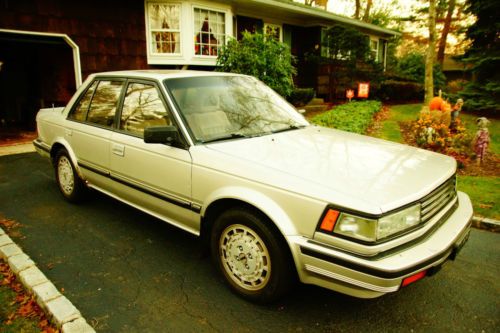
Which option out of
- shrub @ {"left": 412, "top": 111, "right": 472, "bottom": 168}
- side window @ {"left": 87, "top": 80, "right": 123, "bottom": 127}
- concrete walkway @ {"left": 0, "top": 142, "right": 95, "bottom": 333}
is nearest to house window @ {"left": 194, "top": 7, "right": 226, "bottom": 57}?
shrub @ {"left": 412, "top": 111, "right": 472, "bottom": 168}

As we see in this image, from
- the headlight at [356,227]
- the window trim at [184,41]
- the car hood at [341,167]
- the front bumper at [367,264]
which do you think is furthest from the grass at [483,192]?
the window trim at [184,41]

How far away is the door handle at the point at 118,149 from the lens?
12.3ft

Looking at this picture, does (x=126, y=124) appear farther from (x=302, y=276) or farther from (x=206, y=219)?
(x=302, y=276)

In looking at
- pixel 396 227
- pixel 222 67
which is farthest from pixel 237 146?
pixel 222 67

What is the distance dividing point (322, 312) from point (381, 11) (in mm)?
43380

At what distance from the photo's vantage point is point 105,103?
4254mm

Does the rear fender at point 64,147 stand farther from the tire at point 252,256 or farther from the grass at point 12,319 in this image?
the tire at point 252,256

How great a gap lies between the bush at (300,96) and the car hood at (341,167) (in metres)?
10.9

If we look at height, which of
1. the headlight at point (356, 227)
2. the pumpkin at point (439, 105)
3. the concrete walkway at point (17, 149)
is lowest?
the concrete walkway at point (17, 149)

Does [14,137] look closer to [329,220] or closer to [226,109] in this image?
[226,109]

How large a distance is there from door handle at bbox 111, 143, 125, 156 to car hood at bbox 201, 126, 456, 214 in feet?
3.94

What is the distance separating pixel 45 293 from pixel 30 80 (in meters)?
12.7

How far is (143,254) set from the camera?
144 inches

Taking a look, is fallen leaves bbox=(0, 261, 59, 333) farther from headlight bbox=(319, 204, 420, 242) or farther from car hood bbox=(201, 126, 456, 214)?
headlight bbox=(319, 204, 420, 242)
